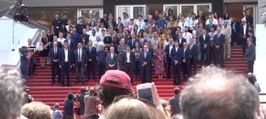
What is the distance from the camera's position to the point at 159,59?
2450cm

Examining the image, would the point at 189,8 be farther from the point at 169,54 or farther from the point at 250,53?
the point at 169,54

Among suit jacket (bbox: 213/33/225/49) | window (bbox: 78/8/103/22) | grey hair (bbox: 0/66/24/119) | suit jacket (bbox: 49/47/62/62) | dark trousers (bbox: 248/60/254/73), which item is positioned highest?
window (bbox: 78/8/103/22)

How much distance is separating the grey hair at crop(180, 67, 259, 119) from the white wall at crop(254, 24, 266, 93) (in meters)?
22.3

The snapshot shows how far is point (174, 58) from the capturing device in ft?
78.6

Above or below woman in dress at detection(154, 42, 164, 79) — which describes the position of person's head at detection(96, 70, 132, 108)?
above

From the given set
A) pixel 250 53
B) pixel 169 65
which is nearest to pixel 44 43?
pixel 169 65

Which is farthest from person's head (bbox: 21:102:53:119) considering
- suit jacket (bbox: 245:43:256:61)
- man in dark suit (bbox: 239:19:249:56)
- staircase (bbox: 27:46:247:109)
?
man in dark suit (bbox: 239:19:249:56)

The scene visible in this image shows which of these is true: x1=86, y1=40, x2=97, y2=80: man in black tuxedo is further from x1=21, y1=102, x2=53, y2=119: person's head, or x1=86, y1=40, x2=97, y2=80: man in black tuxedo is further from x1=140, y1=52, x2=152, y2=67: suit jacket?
x1=21, y1=102, x2=53, y2=119: person's head

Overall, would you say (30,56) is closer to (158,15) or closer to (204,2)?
(158,15)

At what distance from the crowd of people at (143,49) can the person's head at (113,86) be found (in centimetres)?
1966

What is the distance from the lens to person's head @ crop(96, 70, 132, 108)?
4008 millimetres

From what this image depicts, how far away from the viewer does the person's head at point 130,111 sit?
3.14 m

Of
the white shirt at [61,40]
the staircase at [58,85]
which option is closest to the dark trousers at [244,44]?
the staircase at [58,85]

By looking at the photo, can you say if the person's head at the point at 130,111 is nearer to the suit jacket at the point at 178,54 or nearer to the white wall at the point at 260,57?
the suit jacket at the point at 178,54
